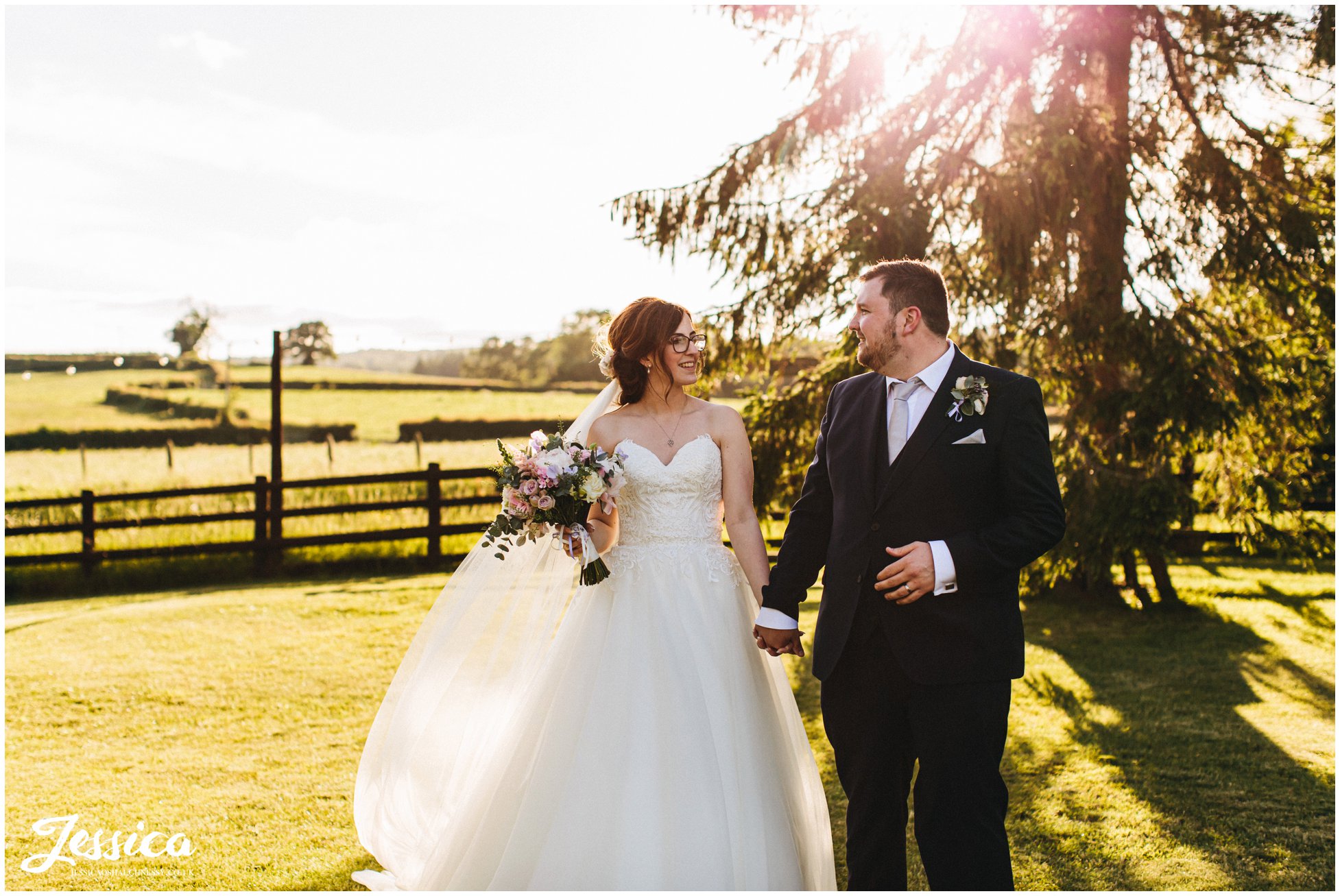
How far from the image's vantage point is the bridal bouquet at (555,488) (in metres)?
3.30

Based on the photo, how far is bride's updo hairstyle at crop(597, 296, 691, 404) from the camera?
354 cm

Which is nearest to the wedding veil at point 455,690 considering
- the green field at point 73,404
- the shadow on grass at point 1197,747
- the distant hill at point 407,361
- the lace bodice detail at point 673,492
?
the lace bodice detail at point 673,492

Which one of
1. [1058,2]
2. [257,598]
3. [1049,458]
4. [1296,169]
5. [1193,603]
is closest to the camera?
[1049,458]

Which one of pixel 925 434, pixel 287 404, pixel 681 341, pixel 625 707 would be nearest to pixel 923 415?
pixel 925 434

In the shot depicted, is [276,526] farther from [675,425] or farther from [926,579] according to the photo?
[926,579]

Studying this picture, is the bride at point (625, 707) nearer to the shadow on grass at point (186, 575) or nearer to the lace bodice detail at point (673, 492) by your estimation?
the lace bodice detail at point (673, 492)

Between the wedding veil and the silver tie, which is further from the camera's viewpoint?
the wedding veil

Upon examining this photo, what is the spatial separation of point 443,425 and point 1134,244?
2570 cm

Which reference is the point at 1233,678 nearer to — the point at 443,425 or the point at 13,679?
the point at 13,679

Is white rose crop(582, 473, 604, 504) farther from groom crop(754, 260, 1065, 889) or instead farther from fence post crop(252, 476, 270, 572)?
fence post crop(252, 476, 270, 572)

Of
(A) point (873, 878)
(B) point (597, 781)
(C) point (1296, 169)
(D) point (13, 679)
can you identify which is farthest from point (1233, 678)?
(D) point (13, 679)

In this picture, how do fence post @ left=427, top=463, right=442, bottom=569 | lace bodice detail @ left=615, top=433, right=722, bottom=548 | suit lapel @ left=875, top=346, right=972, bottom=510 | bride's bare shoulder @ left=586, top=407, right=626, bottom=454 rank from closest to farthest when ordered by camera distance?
suit lapel @ left=875, top=346, right=972, bottom=510, lace bodice detail @ left=615, top=433, right=722, bottom=548, bride's bare shoulder @ left=586, top=407, right=626, bottom=454, fence post @ left=427, top=463, right=442, bottom=569

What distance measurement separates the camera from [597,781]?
3.12 meters

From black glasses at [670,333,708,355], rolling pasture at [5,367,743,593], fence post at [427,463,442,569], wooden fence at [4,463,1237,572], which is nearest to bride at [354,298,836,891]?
black glasses at [670,333,708,355]
